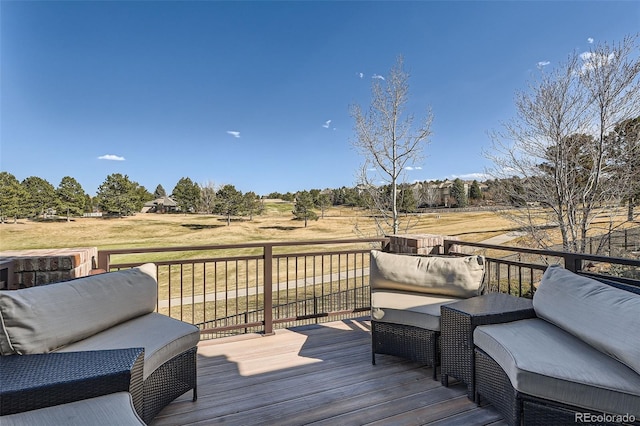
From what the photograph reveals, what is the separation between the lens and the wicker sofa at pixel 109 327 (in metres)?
1.48

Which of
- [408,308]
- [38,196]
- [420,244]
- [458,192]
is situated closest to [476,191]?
[458,192]

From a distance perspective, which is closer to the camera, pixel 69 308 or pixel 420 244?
pixel 69 308

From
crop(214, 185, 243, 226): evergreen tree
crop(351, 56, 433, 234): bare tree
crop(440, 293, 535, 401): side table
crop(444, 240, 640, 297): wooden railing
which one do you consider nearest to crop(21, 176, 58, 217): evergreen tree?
crop(214, 185, 243, 226): evergreen tree

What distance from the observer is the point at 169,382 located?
1854 millimetres

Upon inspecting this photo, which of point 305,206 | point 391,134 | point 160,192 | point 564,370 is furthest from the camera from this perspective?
point 160,192

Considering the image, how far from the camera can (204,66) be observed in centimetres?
988

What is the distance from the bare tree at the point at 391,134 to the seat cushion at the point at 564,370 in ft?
23.5

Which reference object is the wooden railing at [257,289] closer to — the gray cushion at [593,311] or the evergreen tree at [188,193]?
the gray cushion at [593,311]

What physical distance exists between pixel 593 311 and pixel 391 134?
7.72 m

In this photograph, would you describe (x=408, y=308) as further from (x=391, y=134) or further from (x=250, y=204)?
(x=250, y=204)

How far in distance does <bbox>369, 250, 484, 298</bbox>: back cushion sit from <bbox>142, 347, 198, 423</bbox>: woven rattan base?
66.6 inches

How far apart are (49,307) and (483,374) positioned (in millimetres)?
2590

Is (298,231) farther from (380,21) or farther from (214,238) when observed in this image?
(380,21)

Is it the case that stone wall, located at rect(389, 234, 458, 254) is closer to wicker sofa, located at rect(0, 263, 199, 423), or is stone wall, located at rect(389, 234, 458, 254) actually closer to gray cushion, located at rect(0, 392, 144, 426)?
wicker sofa, located at rect(0, 263, 199, 423)
